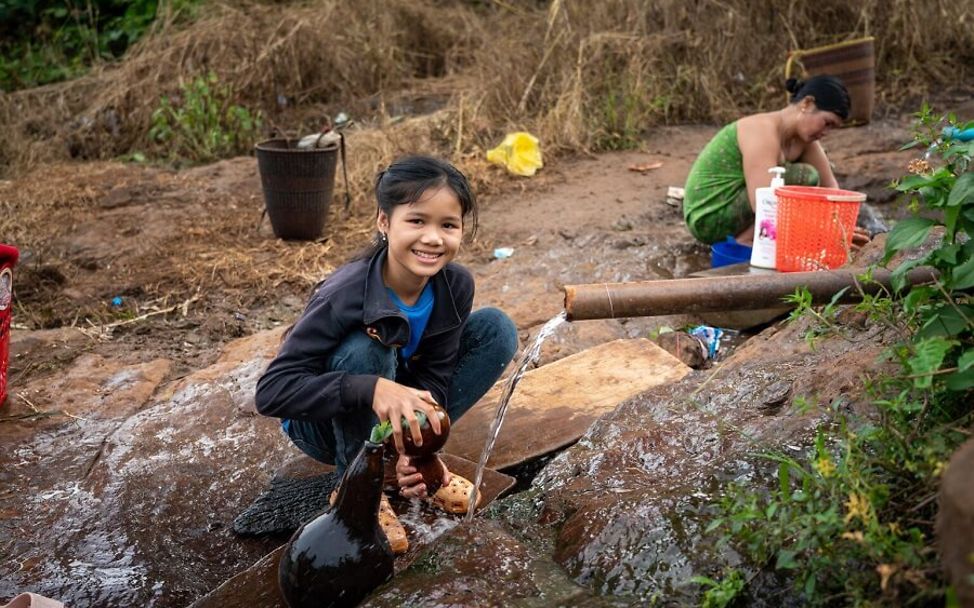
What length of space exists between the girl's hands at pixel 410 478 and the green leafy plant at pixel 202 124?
6405 mm

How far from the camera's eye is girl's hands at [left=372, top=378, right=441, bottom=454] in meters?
2.27

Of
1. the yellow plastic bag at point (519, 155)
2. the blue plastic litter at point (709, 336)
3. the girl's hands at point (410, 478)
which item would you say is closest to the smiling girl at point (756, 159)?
the blue plastic litter at point (709, 336)

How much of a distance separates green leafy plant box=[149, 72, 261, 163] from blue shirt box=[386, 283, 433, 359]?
20.4 feet

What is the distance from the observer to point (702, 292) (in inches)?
91.0

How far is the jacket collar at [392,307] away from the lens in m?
2.51

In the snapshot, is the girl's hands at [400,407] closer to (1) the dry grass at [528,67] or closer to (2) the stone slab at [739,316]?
(2) the stone slab at [739,316]

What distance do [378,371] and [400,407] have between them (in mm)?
284

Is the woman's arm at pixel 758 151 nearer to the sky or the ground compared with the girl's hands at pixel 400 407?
nearer to the ground

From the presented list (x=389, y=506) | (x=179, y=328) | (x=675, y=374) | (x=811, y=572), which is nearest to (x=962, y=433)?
(x=811, y=572)

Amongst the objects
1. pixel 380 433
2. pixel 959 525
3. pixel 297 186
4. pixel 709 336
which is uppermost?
pixel 959 525

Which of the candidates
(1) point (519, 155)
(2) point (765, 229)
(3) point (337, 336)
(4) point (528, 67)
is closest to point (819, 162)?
(2) point (765, 229)

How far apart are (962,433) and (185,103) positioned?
8066 millimetres

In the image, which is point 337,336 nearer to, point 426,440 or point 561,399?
point 426,440

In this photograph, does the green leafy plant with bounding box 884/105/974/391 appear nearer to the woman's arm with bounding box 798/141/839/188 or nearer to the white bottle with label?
the white bottle with label
